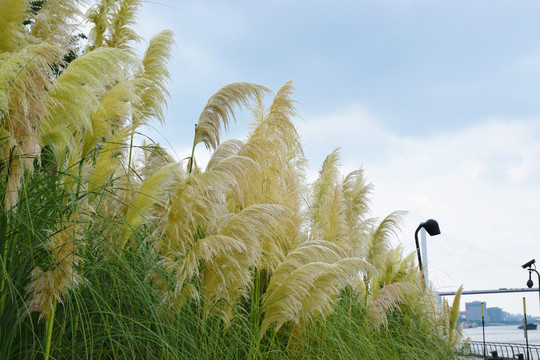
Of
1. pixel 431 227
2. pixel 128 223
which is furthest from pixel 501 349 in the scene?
pixel 128 223

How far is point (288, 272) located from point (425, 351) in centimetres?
296

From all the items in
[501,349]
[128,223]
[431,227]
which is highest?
[431,227]

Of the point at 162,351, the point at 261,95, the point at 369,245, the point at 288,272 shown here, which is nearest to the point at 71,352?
the point at 162,351

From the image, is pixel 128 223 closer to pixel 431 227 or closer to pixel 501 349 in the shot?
pixel 431 227

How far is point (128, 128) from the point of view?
3623mm

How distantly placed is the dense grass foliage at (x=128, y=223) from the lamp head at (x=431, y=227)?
197 inches

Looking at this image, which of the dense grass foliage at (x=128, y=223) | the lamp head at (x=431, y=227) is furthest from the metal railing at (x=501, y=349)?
the dense grass foliage at (x=128, y=223)

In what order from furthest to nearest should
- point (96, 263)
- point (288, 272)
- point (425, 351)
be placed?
1. point (425, 351)
2. point (288, 272)
3. point (96, 263)

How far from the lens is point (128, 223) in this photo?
3.41 meters

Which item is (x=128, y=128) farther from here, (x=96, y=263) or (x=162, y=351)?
(x=162, y=351)

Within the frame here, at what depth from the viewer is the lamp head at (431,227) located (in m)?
10.3

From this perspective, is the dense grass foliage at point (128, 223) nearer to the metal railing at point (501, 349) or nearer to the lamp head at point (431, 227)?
the lamp head at point (431, 227)

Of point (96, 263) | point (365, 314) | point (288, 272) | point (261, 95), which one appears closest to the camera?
point (96, 263)

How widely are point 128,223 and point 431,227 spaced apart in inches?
314
